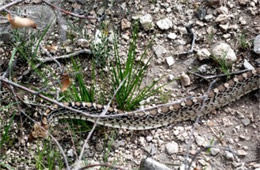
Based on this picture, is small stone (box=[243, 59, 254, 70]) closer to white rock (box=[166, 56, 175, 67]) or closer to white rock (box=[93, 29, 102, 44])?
white rock (box=[166, 56, 175, 67])

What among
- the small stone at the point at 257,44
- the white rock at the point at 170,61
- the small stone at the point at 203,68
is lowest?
the small stone at the point at 203,68

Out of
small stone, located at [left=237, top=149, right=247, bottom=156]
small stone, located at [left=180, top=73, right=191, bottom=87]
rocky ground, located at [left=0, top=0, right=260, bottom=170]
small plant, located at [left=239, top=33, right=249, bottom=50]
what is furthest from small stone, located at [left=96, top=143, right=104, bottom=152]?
small plant, located at [left=239, top=33, right=249, bottom=50]

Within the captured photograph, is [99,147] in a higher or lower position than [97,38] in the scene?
lower

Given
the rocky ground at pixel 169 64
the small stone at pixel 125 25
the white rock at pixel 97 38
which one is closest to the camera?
the rocky ground at pixel 169 64

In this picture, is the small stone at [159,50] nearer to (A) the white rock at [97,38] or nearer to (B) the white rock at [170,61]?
(B) the white rock at [170,61]

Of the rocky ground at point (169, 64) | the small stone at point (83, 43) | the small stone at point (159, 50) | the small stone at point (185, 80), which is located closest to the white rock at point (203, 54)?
the rocky ground at point (169, 64)

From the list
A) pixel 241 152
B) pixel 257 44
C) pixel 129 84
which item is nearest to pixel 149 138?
pixel 129 84

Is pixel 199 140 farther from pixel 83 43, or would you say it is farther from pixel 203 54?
pixel 83 43
